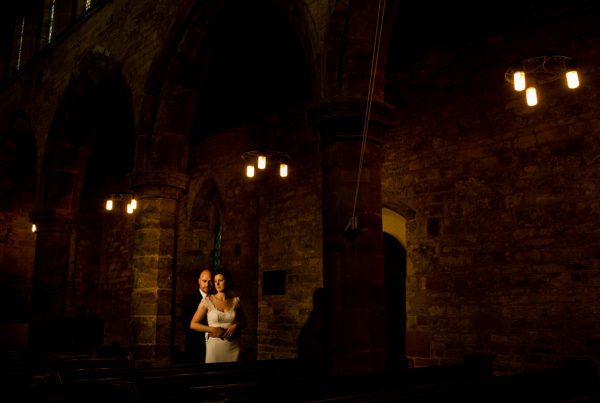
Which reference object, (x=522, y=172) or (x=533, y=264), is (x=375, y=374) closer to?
(x=533, y=264)

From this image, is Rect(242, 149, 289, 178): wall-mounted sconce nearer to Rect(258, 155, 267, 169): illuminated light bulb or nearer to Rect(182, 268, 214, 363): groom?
Rect(258, 155, 267, 169): illuminated light bulb

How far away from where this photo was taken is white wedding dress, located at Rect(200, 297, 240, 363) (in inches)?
222

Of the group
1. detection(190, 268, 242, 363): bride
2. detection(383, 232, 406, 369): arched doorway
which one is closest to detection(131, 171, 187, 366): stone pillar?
detection(190, 268, 242, 363): bride

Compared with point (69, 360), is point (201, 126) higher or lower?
higher

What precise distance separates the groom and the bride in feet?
1.10

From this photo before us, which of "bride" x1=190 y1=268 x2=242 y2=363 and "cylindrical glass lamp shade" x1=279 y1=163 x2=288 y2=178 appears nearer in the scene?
"bride" x1=190 y1=268 x2=242 y2=363

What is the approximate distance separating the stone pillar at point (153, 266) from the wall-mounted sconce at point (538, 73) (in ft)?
16.2

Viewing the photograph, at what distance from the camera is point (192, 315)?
6062 mm

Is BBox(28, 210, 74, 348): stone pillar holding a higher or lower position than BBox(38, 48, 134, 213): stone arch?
lower

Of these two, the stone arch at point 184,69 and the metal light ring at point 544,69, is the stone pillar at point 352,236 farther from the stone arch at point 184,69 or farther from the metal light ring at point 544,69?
the stone arch at point 184,69

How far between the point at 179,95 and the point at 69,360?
421cm

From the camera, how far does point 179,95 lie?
27.1 ft

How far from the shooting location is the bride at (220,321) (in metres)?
5.64

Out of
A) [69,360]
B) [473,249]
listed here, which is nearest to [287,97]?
[473,249]
